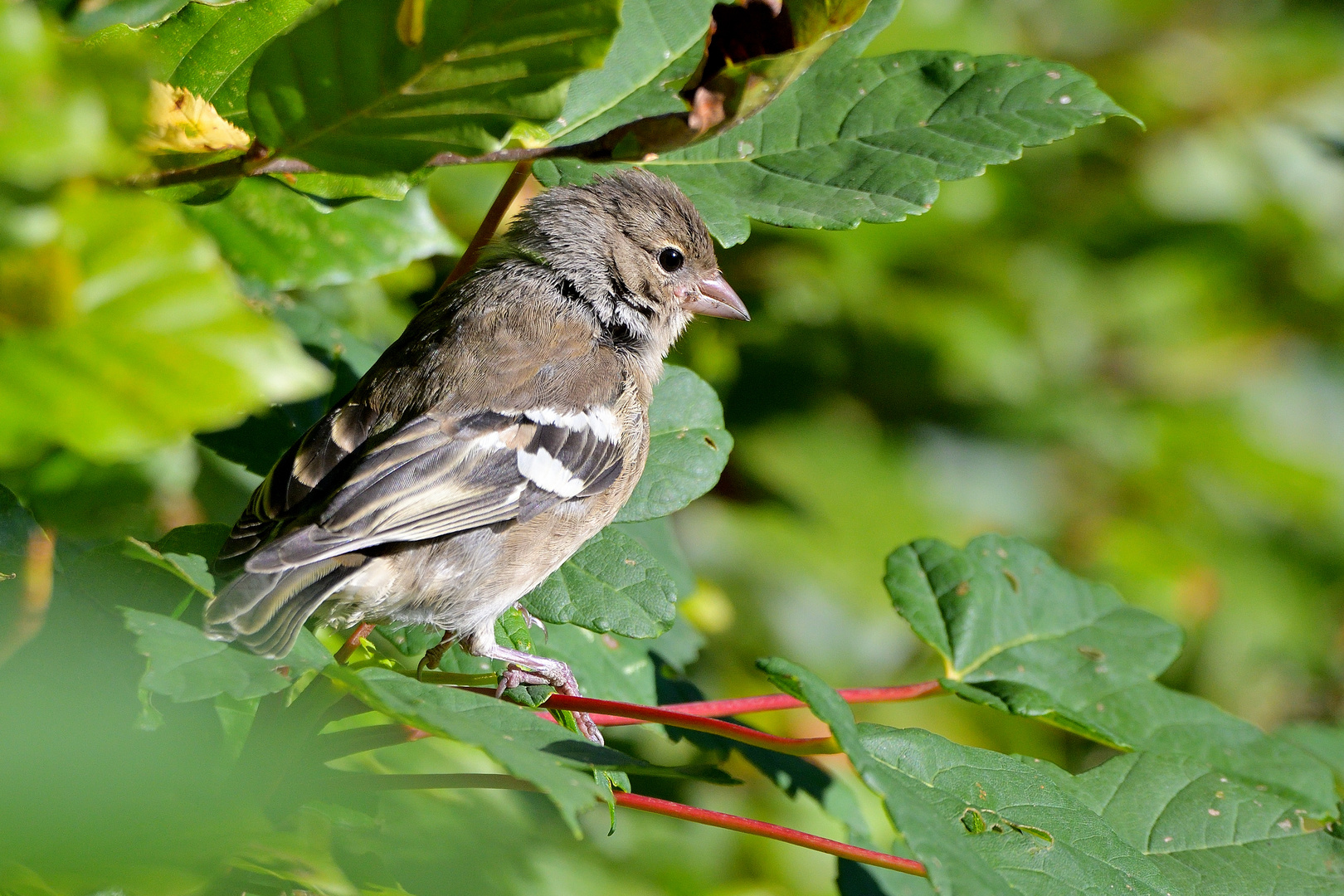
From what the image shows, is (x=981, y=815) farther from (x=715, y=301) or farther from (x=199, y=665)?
(x=715, y=301)

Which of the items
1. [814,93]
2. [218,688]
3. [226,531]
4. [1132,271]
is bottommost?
[1132,271]

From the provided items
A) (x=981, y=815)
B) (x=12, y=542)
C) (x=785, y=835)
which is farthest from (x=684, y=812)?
(x=12, y=542)

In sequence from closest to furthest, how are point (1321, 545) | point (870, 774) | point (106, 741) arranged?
point (106, 741) < point (870, 774) < point (1321, 545)

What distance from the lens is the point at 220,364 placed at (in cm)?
82

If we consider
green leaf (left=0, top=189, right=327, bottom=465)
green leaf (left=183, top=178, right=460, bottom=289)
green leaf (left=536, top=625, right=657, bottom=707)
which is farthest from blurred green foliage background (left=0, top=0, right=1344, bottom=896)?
green leaf (left=0, top=189, right=327, bottom=465)

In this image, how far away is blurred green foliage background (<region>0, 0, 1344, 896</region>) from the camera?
13.8ft

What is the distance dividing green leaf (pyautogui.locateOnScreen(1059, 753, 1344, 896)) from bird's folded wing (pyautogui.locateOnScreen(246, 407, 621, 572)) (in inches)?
44.2

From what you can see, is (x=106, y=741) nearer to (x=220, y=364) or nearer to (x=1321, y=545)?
(x=220, y=364)

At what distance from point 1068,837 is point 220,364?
1269 mm

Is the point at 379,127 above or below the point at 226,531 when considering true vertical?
above

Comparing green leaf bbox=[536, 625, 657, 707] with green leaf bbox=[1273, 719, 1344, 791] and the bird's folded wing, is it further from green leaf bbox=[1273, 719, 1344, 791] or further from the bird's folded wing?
green leaf bbox=[1273, 719, 1344, 791]

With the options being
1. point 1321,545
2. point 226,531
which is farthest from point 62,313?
point 1321,545

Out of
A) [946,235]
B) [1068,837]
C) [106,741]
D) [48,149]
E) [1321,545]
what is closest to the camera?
[48,149]

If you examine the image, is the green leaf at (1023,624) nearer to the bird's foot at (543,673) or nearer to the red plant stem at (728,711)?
the red plant stem at (728,711)
